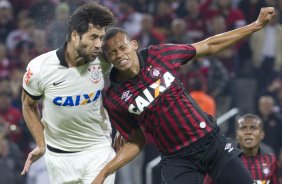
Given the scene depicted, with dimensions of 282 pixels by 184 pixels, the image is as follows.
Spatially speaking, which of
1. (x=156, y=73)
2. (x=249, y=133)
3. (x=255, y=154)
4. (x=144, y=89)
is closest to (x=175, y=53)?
(x=156, y=73)

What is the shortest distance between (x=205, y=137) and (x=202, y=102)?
430 cm

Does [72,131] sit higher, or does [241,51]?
[72,131]

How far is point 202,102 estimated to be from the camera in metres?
10.4

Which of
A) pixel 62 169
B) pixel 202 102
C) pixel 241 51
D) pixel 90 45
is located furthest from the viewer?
pixel 241 51

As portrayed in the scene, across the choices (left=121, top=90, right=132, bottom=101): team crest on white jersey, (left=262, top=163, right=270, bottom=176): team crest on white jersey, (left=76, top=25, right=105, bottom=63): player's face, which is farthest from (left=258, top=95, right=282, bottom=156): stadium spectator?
(left=76, top=25, right=105, bottom=63): player's face

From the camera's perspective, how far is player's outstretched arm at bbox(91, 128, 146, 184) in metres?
6.16

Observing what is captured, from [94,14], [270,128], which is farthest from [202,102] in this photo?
[94,14]

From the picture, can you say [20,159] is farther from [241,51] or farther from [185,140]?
[185,140]

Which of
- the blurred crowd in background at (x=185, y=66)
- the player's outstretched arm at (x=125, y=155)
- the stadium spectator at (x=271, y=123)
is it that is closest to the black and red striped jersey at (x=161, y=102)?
the player's outstretched arm at (x=125, y=155)

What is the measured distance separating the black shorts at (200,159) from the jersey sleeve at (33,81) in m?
1.17

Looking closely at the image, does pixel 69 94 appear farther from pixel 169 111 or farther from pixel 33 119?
pixel 169 111

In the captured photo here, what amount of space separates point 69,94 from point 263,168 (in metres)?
2.12

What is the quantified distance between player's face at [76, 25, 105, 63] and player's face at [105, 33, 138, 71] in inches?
2.9

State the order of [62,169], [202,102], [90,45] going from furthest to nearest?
[202,102], [62,169], [90,45]
